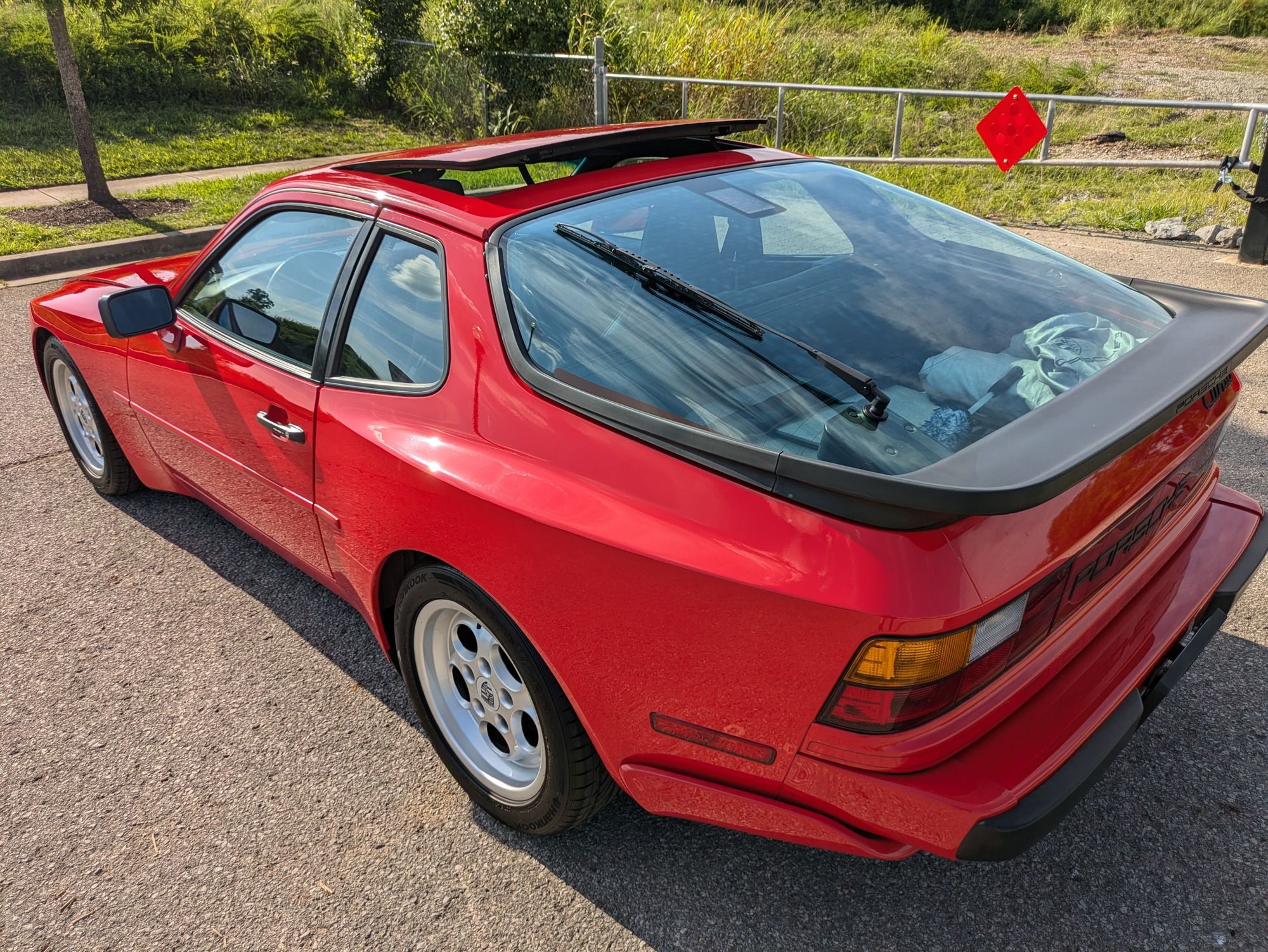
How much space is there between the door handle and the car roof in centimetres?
69

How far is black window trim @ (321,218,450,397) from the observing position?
2275 millimetres

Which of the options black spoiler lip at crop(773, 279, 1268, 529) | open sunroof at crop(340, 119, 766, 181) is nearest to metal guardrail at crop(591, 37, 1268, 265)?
open sunroof at crop(340, 119, 766, 181)

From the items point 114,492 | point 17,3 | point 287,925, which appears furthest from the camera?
point 17,3

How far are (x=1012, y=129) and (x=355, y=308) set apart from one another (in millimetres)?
8958

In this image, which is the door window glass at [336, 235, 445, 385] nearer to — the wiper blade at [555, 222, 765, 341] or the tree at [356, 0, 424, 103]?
the wiper blade at [555, 222, 765, 341]

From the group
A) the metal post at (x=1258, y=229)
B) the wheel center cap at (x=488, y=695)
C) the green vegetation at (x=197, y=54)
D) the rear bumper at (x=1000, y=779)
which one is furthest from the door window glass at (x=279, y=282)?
the green vegetation at (x=197, y=54)

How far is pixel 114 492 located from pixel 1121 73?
2360cm

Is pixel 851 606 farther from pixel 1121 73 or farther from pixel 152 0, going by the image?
pixel 1121 73

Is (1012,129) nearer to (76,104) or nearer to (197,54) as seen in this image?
(76,104)

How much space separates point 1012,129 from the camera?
31.0 feet

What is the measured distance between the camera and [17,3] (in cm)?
1514

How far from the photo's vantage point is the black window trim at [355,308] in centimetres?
228

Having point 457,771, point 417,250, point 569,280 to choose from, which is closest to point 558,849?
point 457,771

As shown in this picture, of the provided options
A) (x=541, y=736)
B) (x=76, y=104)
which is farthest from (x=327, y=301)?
(x=76, y=104)
